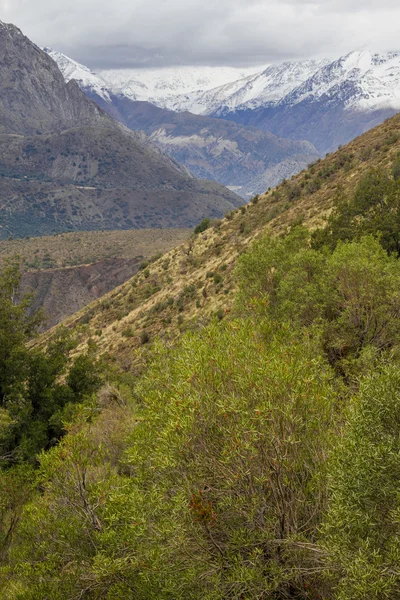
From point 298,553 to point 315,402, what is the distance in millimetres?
3124

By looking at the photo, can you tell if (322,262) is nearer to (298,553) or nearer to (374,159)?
(298,553)

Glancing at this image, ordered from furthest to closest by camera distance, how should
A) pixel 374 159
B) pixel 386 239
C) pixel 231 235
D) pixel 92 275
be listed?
1. pixel 92 275
2. pixel 231 235
3. pixel 374 159
4. pixel 386 239

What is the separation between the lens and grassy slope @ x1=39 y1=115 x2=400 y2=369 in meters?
49.0

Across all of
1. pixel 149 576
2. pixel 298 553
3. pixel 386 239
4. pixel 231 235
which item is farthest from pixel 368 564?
pixel 231 235

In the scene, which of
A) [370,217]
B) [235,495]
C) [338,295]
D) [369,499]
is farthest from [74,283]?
[369,499]

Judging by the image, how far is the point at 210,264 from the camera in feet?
193

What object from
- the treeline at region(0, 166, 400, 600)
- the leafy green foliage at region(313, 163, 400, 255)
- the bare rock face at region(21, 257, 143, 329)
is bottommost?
the bare rock face at region(21, 257, 143, 329)

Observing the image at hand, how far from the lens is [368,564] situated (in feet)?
27.8

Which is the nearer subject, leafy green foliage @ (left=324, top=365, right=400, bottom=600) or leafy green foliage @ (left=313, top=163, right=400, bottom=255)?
leafy green foliage @ (left=324, top=365, right=400, bottom=600)

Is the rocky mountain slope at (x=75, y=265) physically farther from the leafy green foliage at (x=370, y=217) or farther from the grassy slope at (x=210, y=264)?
the leafy green foliage at (x=370, y=217)

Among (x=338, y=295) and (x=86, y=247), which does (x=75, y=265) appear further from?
(x=338, y=295)

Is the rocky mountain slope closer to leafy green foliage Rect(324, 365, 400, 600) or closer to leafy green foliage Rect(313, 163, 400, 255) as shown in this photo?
leafy green foliage Rect(313, 163, 400, 255)

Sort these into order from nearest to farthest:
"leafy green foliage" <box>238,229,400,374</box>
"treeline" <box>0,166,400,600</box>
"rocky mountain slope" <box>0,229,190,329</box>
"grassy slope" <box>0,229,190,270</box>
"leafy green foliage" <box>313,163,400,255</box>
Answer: "treeline" <box>0,166,400,600</box>, "leafy green foliage" <box>238,229,400,374</box>, "leafy green foliage" <box>313,163,400,255</box>, "rocky mountain slope" <box>0,229,190,329</box>, "grassy slope" <box>0,229,190,270</box>

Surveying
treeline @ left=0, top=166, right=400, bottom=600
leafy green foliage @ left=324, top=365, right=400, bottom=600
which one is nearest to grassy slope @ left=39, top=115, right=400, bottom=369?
treeline @ left=0, top=166, right=400, bottom=600
